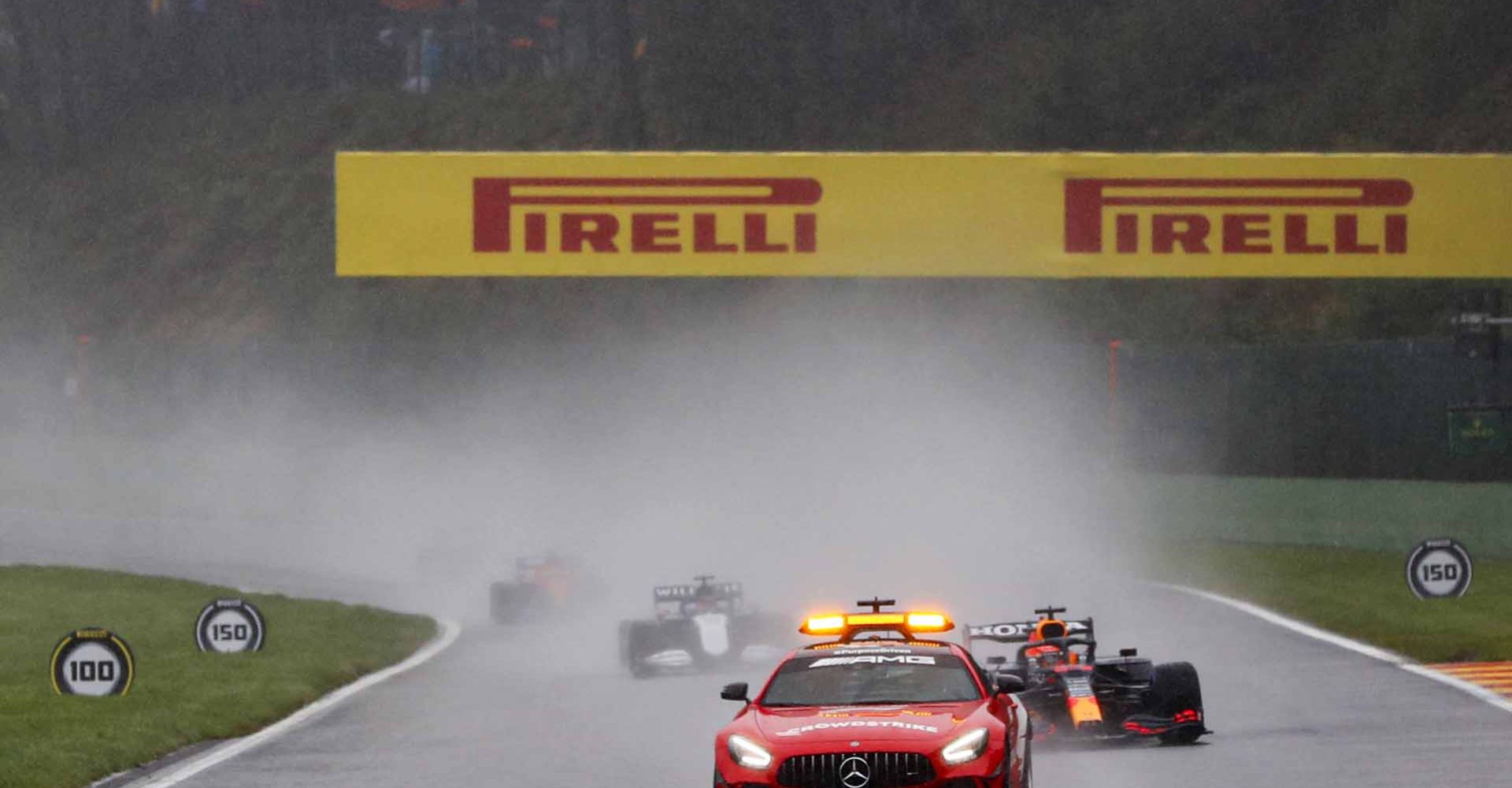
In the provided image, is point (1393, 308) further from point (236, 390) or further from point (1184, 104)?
point (236, 390)

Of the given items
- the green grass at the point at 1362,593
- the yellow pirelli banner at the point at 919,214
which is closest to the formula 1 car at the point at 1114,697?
the green grass at the point at 1362,593

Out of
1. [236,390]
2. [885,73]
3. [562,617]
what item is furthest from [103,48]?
[562,617]

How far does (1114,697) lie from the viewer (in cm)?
1756

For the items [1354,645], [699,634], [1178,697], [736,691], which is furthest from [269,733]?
[1354,645]

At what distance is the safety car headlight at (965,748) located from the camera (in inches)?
470

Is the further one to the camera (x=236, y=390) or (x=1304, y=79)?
(x=1304, y=79)

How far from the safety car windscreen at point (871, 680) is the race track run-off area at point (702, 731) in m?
1.95

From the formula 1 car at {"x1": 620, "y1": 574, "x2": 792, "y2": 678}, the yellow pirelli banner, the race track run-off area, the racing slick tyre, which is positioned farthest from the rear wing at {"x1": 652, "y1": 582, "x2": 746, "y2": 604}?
the racing slick tyre

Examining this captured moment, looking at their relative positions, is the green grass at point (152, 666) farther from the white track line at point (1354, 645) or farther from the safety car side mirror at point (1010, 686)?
the white track line at point (1354, 645)

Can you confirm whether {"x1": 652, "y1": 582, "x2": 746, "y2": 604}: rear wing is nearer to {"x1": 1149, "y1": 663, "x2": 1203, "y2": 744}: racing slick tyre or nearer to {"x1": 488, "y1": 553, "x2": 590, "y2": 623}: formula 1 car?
{"x1": 488, "y1": 553, "x2": 590, "y2": 623}: formula 1 car

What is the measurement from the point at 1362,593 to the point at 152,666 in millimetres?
15327

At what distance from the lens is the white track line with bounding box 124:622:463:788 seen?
1656cm

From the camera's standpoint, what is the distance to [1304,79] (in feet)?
201

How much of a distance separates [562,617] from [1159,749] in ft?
56.9
